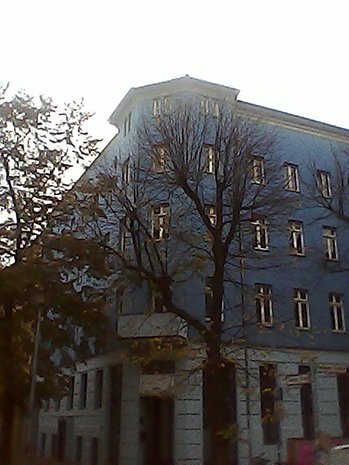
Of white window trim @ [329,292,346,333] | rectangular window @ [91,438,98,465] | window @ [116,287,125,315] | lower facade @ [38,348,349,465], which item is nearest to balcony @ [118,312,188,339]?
window @ [116,287,125,315]

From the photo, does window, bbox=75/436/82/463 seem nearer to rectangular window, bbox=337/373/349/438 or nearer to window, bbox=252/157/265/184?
rectangular window, bbox=337/373/349/438

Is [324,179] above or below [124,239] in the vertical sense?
above

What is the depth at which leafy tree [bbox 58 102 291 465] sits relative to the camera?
→ 55.3 ft

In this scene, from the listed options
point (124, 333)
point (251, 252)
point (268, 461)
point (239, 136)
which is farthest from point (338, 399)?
point (239, 136)

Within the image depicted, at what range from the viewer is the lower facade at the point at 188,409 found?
70.5 feet

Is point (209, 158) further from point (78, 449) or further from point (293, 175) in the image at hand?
point (78, 449)

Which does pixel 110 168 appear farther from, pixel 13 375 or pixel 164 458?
pixel 164 458

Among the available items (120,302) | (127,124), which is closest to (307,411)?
(120,302)

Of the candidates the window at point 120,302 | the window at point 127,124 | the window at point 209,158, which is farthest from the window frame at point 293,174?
the window at point 120,302

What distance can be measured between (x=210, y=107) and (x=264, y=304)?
846 centimetres

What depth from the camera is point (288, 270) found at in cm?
2584

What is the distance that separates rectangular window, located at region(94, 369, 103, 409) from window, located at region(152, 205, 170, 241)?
19.6ft

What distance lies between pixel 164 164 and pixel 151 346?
530 centimetres

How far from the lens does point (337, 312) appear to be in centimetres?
2666
